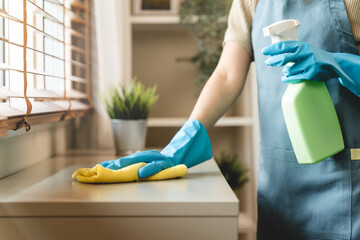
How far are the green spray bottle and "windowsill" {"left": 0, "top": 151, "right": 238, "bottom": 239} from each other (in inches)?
7.5

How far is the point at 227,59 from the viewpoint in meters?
1.16

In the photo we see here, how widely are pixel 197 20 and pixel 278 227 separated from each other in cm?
113

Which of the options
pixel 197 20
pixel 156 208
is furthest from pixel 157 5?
pixel 156 208

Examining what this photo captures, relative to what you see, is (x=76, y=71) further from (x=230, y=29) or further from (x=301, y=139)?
(x=301, y=139)

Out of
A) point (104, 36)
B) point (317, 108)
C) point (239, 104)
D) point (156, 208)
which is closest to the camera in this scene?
point (156, 208)

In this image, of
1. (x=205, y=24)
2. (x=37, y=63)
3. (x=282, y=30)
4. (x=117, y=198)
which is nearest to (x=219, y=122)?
(x=205, y=24)

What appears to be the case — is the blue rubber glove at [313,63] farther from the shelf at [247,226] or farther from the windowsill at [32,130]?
the shelf at [247,226]

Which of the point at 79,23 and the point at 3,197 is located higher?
the point at 79,23

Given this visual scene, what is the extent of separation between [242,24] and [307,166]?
0.46 meters

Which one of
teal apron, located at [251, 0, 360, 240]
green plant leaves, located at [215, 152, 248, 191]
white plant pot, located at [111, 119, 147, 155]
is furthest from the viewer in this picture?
green plant leaves, located at [215, 152, 248, 191]

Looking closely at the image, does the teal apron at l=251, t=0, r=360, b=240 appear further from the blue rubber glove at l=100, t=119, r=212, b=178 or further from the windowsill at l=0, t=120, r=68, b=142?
the windowsill at l=0, t=120, r=68, b=142

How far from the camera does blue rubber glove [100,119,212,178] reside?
2.99 ft

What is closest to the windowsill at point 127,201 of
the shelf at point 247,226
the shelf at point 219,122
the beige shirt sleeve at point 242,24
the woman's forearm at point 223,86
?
the woman's forearm at point 223,86

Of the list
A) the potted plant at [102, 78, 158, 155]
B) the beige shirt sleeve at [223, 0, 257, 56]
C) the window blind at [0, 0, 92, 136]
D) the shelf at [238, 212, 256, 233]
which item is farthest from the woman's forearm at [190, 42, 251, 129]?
the shelf at [238, 212, 256, 233]
